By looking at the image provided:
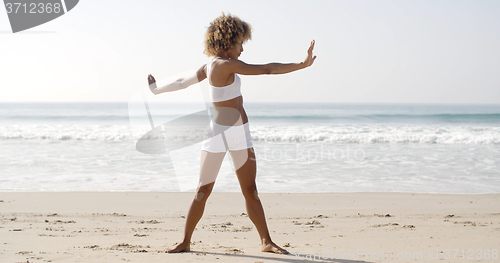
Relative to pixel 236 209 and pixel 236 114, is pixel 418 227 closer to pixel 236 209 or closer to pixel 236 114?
pixel 236 209

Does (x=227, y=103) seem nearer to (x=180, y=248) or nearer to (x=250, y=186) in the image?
(x=250, y=186)

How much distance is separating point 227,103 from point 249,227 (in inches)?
73.3

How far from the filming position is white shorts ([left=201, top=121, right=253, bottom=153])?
108 inches

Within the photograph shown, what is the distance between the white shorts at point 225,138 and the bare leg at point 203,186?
2.2 inches

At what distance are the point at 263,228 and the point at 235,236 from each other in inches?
32.2

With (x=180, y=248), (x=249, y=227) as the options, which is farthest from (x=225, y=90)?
(x=249, y=227)

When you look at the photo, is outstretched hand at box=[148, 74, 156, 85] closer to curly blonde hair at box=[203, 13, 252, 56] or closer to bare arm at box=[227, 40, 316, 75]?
curly blonde hair at box=[203, 13, 252, 56]

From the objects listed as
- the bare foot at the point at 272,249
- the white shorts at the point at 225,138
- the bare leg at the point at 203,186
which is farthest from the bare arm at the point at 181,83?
the bare foot at the point at 272,249

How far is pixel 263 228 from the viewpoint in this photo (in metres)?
2.97

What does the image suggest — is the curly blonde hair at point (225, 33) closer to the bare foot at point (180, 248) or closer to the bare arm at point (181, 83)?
the bare arm at point (181, 83)

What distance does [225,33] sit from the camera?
104 inches

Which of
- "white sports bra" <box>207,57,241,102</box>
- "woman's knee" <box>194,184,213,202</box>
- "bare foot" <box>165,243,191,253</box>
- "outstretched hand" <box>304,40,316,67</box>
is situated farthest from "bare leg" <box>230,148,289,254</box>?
"outstretched hand" <box>304,40,316,67</box>

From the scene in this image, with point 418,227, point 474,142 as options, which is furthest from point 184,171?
point 474,142

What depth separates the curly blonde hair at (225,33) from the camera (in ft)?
8.66
